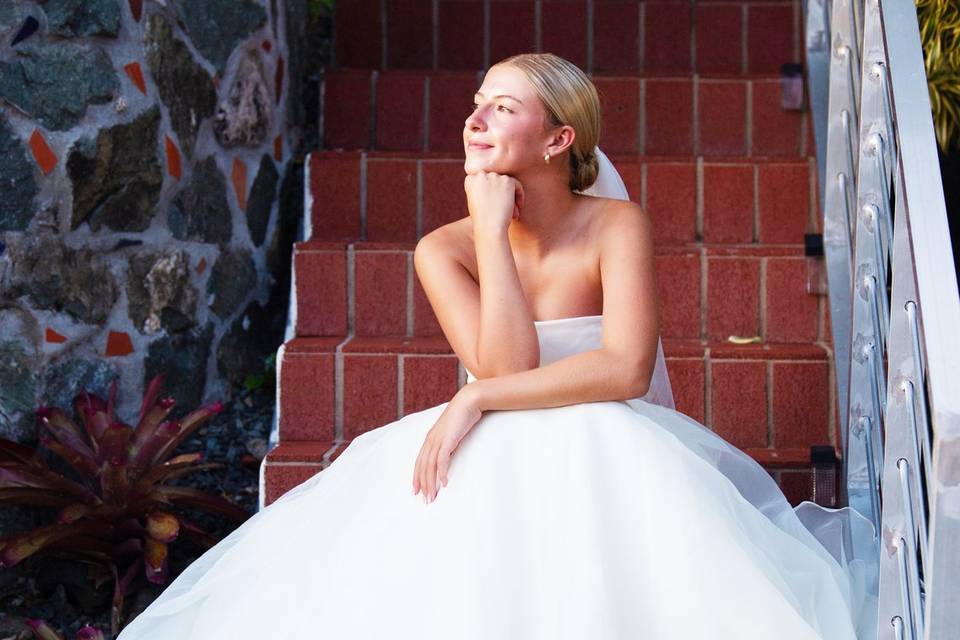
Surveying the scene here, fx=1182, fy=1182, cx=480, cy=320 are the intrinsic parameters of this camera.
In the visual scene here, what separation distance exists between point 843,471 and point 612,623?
1.18m

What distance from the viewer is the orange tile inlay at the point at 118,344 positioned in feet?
10.2

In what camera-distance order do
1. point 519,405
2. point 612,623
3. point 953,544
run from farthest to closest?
point 519,405 → point 612,623 → point 953,544

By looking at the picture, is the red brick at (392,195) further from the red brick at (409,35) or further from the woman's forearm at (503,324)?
the woman's forearm at (503,324)

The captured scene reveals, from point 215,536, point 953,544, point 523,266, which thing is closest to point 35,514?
point 215,536

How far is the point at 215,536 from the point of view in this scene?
3010 mm

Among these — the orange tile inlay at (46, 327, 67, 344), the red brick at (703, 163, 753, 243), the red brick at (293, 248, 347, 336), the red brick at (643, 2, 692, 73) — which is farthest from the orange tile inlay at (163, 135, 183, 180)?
the red brick at (643, 2, 692, 73)

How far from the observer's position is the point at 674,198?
3678mm

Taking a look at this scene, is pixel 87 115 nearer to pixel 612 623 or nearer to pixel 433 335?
pixel 433 335

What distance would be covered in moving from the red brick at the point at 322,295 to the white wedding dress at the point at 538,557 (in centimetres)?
117

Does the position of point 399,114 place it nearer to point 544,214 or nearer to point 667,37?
point 667,37

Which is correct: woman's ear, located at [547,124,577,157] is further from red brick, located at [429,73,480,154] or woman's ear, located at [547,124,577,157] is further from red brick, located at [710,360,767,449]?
red brick, located at [429,73,480,154]

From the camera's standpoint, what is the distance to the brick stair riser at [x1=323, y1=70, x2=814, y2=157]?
4.04 meters

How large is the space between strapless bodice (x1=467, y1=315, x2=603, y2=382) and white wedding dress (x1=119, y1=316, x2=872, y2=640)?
19cm

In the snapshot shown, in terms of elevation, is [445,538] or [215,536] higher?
[445,538]
